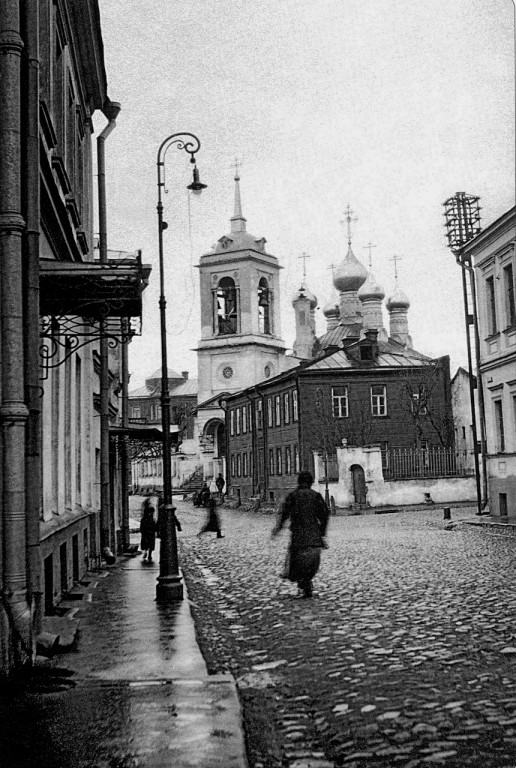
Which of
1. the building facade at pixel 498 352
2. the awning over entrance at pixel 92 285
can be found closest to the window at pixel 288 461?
the building facade at pixel 498 352

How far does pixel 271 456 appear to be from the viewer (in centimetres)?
5206

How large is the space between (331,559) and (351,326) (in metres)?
57.0

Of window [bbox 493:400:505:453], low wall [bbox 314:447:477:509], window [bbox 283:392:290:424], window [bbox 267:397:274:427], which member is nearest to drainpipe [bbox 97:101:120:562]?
window [bbox 493:400:505:453]

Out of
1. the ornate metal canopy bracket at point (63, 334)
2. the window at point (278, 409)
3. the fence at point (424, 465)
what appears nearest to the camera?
the ornate metal canopy bracket at point (63, 334)

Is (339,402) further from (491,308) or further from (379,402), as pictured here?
(491,308)

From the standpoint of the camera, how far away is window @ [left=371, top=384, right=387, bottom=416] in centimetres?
4734

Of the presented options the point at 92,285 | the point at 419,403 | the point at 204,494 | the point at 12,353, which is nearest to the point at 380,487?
the point at 204,494

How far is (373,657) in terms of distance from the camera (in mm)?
7949

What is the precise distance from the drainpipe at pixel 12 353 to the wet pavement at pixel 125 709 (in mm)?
642

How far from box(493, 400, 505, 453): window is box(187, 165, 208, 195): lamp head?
15.3 metres

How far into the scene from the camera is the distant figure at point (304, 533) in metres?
12.0

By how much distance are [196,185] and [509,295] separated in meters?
13.4

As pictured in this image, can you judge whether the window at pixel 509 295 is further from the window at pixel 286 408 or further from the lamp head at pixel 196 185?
the window at pixel 286 408

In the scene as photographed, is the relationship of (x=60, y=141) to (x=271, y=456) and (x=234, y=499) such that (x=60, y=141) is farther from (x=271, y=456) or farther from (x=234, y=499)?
(x=234, y=499)
